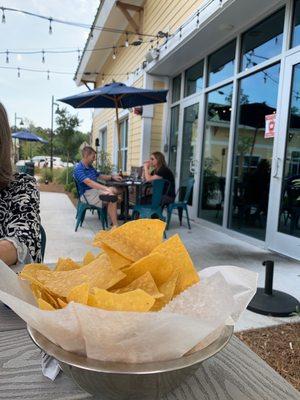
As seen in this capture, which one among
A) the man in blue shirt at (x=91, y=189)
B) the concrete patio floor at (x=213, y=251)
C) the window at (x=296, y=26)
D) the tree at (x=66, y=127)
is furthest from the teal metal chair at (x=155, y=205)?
the tree at (x=66, y=127)

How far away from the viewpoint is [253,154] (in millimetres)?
4457

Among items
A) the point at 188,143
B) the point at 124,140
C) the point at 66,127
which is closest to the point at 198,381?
the point at 188,143

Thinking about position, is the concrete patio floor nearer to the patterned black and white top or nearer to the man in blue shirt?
the man in blue shirt

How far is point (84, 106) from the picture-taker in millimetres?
5934

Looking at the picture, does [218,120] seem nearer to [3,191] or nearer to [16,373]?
[3,191]

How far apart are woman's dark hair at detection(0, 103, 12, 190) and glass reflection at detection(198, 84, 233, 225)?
405 centimetres

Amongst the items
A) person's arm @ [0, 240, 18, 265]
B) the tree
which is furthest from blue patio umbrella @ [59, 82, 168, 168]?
the tree

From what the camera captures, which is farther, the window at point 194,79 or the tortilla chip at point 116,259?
the window at point 194,79

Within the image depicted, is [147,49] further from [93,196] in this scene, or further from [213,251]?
[213,251]

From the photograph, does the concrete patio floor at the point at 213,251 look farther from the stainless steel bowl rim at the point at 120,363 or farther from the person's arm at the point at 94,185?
the stainless steel bowl rim at the point at 120,363

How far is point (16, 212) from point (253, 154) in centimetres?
370

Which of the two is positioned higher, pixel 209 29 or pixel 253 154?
pixel 209 29

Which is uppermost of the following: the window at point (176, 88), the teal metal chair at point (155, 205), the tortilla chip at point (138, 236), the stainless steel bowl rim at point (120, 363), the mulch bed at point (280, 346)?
the window at point (176, 88)

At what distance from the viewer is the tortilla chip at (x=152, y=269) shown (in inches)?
20.6
